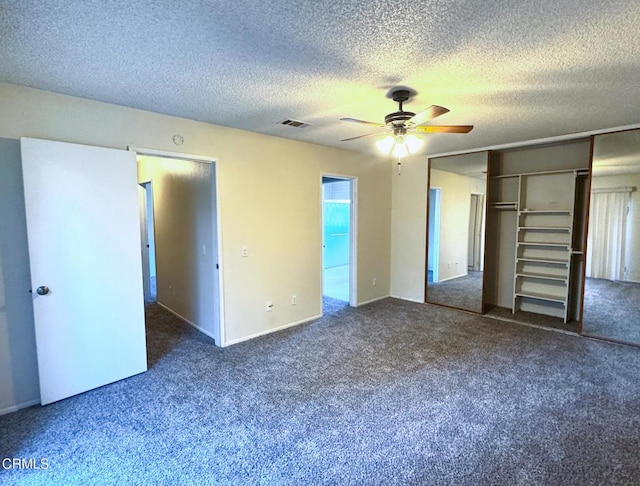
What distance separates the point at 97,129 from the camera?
9.11 feet

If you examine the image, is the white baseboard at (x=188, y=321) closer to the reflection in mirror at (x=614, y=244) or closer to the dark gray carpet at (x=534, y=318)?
the dark gray carpet at (x=534, y=318)

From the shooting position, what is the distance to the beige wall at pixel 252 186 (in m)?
2.61

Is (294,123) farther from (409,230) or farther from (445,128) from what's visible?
(409,230)

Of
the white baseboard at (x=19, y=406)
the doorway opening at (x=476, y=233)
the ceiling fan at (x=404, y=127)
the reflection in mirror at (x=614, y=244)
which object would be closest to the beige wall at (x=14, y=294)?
the white baseboard at (x=19, y=406)

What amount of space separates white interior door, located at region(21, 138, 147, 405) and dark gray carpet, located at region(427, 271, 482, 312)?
426 cm

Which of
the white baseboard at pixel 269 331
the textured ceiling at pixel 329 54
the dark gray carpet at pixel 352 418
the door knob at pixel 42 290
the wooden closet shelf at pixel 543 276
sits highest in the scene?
the textured ceiling at pixel 329 54

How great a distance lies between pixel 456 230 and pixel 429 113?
3302mm

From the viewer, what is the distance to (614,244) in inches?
153

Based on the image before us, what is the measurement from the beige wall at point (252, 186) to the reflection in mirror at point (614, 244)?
2.87 meters

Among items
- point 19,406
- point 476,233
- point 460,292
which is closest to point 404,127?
point 476,233

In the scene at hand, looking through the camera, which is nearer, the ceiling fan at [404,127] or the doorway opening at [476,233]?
the ceiling fan at [404,127]

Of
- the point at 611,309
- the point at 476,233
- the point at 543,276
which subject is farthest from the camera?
the point at 476,233

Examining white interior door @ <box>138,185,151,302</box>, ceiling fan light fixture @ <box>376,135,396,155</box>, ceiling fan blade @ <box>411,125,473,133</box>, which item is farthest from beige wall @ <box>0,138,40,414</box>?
white interior door @ <box>138,185,151,302</box>

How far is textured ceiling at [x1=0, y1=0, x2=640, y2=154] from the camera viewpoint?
154cm
